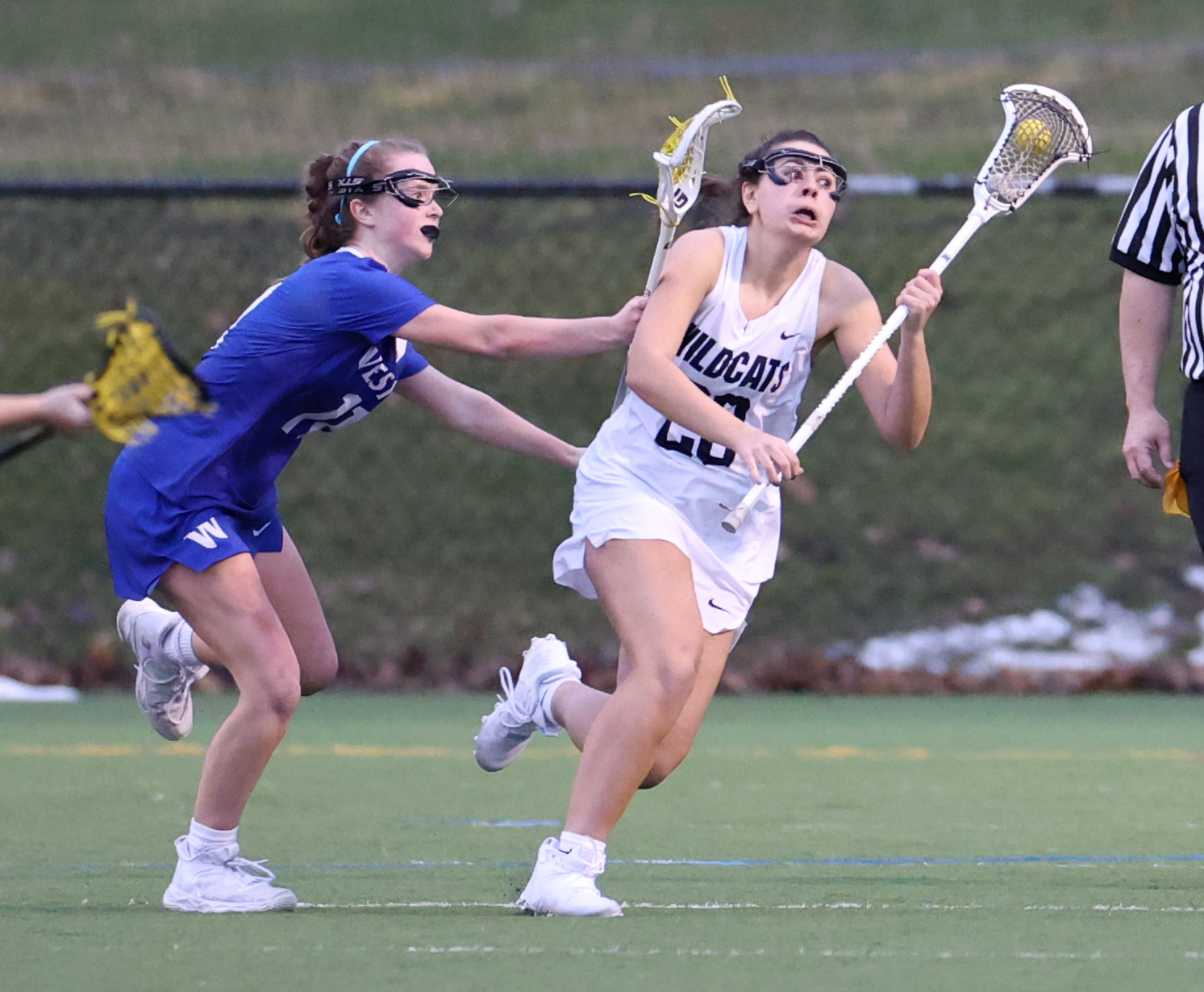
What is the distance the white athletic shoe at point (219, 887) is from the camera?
14.0ft

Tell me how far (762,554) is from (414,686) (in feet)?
15.3

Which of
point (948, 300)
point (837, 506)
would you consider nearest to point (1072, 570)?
point (837, 506)

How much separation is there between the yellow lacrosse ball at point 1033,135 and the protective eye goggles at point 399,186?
4.47ft

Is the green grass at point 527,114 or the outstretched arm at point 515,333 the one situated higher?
the green grass at point 527,114

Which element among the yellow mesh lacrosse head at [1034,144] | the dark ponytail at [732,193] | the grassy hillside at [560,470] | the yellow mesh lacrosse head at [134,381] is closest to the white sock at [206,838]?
the yellow mesh lacrosse head at [134,381]

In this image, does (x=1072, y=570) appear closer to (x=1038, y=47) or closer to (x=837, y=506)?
(x=837, y=506)

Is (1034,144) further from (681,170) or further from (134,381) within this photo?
(134,381)

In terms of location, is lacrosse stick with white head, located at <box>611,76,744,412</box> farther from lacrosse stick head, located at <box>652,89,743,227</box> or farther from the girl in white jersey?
the girl in white jersey

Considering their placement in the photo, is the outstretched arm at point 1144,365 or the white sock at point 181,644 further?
the white sock at point 181,644

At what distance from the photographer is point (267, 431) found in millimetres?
4586

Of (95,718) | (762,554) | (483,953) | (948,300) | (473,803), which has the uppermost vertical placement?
(948,300)

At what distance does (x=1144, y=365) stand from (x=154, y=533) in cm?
212

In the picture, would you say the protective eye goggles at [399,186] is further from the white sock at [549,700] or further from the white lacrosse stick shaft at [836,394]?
the white sock at [549,700]

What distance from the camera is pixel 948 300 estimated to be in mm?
11875
